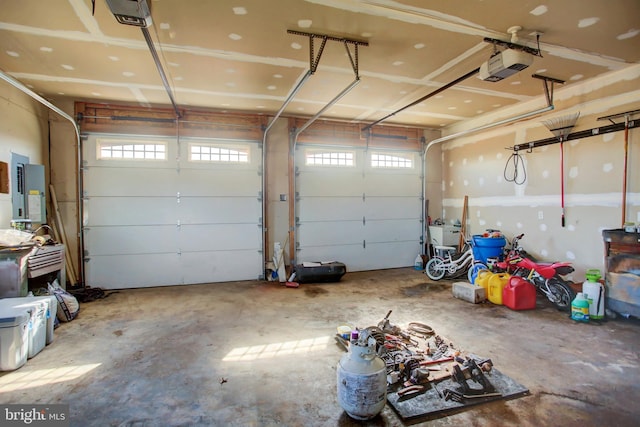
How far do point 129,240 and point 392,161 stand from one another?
5218 millimetres

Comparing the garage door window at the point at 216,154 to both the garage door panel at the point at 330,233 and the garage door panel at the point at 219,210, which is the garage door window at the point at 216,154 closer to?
the garage door panel at the point at 219,210

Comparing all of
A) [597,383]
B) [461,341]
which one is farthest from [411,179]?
[597,383]

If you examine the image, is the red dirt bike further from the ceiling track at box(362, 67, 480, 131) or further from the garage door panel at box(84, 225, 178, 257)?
the garage door panel at box(84, 225, 178, 257)

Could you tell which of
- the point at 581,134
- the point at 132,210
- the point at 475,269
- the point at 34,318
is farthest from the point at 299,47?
the point at 475,269

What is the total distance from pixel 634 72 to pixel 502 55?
87.0 inches

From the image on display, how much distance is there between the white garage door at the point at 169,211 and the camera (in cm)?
523

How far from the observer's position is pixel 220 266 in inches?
Result: 226

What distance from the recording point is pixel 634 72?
3.90 meters

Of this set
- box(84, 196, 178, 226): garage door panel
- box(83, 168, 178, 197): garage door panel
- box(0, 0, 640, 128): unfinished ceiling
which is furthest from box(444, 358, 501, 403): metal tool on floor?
box(83, 168, 178, 197): garage door panel

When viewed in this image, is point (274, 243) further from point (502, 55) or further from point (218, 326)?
point (502, 55)

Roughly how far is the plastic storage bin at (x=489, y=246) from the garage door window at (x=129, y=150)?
5.46 m

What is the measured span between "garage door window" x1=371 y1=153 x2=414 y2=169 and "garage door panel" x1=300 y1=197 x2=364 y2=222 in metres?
0.89

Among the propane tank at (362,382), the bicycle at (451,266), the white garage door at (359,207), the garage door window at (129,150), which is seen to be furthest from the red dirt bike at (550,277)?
the garage door window at (129,150)

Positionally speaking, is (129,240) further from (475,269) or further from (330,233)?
(475,269)
